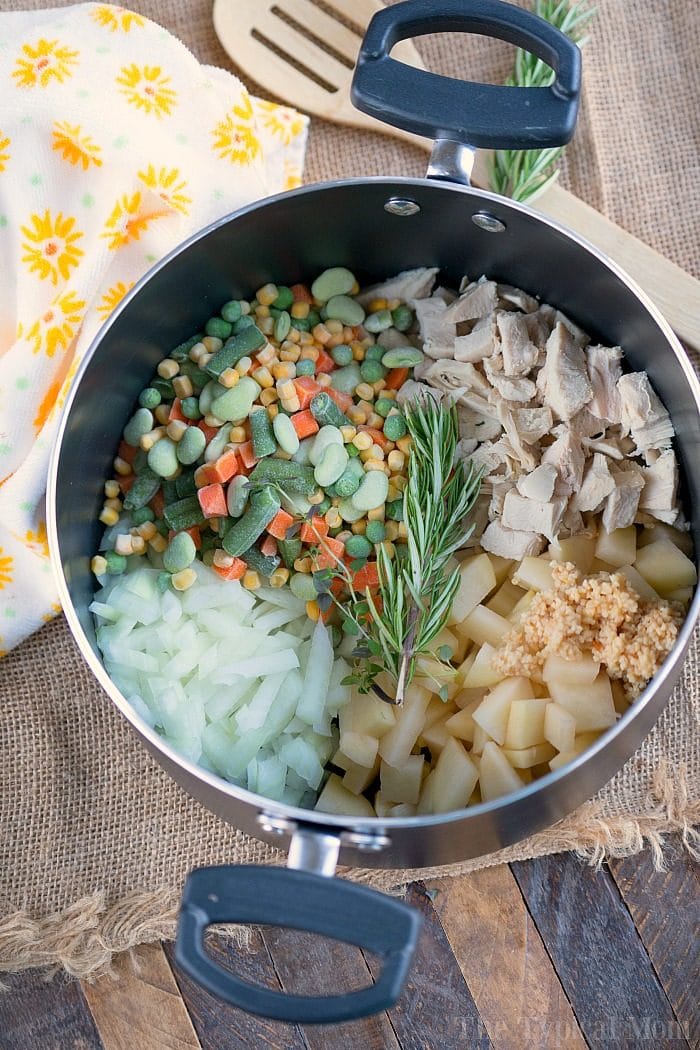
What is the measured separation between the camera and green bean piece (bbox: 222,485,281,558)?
134 cm

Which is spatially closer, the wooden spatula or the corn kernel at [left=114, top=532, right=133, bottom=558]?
the corn kernel at [left=114, top=532, right=133, bottom=558]

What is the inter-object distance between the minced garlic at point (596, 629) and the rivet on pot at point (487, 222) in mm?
471

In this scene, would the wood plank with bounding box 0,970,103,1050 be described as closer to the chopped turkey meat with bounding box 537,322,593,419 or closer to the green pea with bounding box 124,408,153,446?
the green pea with bounding box 124,408,153,446

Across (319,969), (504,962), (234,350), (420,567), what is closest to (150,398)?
(234,350)

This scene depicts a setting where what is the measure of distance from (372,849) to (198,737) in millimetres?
314

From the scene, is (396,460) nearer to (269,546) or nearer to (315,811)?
(269,546)

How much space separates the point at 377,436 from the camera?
4.73 feet

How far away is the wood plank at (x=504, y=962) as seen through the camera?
1436mm

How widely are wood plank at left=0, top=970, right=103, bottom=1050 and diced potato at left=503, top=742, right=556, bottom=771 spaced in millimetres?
763

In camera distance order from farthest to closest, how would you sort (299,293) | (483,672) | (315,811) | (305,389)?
1. (299,293)
2. (305,389)
3. (483,672)
4. (315,811)

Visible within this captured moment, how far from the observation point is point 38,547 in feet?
4.88

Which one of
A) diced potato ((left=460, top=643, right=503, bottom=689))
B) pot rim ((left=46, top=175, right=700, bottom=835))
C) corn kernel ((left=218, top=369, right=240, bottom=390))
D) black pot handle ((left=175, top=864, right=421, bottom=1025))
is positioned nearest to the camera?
black pot handle ((left=175, top=864, right=421, bottom=1025))

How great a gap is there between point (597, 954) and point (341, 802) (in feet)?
1.55

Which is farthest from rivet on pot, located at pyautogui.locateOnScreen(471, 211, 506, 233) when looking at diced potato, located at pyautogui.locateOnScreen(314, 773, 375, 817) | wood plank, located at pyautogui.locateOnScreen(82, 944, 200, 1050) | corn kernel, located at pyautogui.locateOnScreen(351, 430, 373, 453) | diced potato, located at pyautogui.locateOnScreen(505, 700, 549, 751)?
wood plank, located at pyautogui.locateOnScreen(82, 944, 200, 1050)
